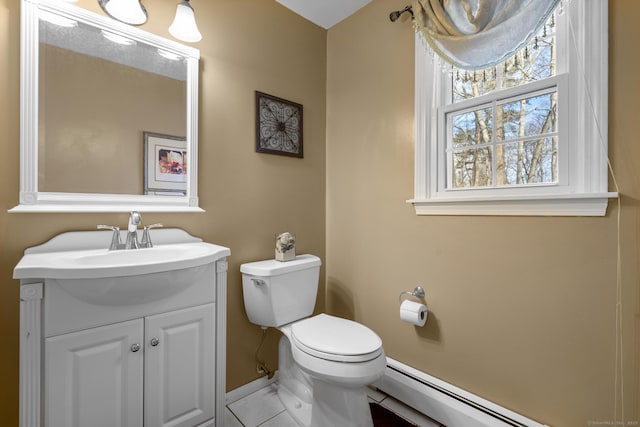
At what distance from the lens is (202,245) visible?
141cm

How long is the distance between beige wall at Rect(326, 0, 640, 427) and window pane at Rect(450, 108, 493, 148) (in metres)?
0.24

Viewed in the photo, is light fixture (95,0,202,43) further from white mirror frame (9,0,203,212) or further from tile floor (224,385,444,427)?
tile floor (224,385,444,427)

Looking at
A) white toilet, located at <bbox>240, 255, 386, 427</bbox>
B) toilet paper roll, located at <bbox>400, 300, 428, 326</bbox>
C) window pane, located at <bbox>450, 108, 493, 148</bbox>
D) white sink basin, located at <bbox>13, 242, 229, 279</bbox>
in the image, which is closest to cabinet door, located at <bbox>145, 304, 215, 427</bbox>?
white sink basin, located at <bbox>13, 242, 229, 279</bbox>

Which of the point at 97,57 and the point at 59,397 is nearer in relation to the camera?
the point at 59,397

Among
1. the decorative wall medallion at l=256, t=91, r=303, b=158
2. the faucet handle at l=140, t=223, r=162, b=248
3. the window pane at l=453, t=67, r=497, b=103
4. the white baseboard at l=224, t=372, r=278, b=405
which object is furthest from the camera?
the decorative wall medallion at l=256, t=91, r=303, b=158

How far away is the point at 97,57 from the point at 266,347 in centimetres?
175

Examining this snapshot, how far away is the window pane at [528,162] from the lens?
50.0 inches

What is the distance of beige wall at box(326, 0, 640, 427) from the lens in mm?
1067

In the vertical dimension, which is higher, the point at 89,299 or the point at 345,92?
the point at 345,92

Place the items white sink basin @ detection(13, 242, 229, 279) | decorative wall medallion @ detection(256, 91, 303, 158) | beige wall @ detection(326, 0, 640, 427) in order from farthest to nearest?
decorative wall medallion @ detection(256, 91, 303, 158) < beige wall @ detection(326, 0, 640, 427) < white sink basin @ detection(13, 242, 229, 279)

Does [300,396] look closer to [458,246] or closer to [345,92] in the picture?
[458,246]

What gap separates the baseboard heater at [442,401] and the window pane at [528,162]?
1.05 metres

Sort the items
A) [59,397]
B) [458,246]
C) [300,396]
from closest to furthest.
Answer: [59,397] < [458,246] < [300,396]


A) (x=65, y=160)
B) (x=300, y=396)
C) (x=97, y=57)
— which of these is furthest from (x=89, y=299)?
(x=300, y=396)
